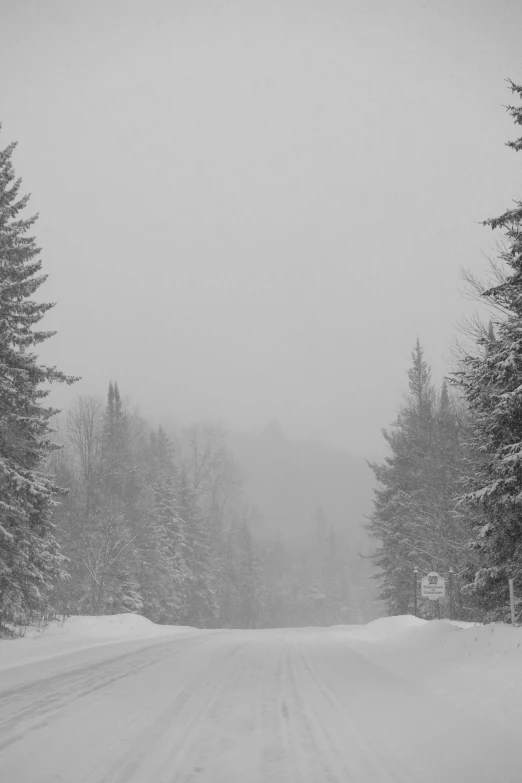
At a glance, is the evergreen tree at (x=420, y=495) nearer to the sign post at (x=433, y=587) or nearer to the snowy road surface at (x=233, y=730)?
the sign post at (x=433, y=587)

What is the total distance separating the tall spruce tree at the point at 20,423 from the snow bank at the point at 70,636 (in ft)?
4.08

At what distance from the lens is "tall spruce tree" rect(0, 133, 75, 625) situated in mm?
13695

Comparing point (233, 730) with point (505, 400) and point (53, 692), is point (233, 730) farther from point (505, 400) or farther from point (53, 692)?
point (505, 400)

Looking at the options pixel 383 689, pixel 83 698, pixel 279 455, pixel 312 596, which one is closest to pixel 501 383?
pixel 383 689

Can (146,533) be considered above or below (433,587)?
above

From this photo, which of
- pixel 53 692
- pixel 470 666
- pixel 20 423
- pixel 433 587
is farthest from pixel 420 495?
pixel 53 692

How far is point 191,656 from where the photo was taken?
41.2 ft

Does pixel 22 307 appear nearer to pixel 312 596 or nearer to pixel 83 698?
pixel 83 698

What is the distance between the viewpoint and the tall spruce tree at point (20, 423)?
13695 millimetres

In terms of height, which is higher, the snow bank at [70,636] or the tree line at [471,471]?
the tree line at [471,471]

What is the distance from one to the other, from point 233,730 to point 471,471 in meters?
18.6

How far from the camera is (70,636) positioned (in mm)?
16625

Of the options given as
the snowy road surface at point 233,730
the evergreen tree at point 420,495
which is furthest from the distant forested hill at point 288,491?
the snowy road surface at point 233,730

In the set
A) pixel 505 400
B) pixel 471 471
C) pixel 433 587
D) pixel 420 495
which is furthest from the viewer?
pixel 420 495
